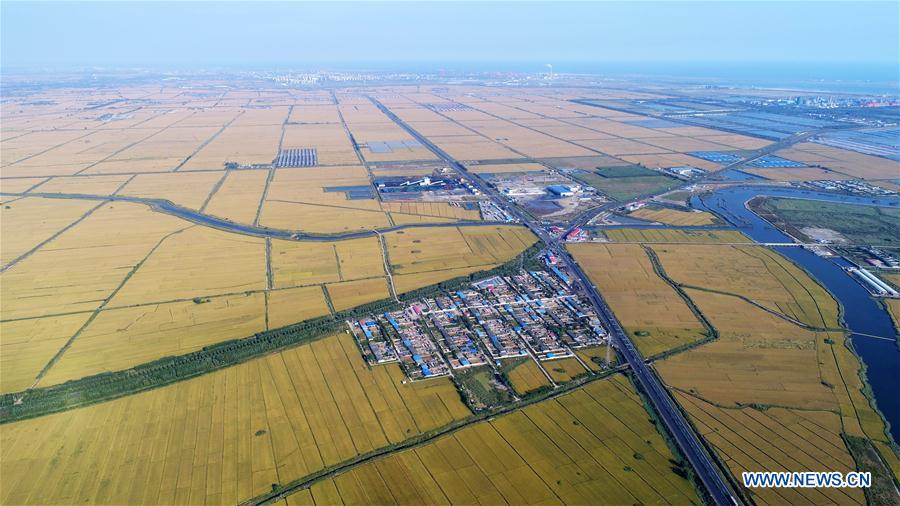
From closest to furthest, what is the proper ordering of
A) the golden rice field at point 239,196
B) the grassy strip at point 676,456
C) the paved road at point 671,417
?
the grassy strip at point 676,456
the paved road at point 671,417
the golden rice field at point 239,196

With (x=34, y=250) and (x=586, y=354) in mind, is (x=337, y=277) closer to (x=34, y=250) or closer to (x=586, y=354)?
(x=586, y=354)

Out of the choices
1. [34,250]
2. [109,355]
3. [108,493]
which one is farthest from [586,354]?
[34,250]

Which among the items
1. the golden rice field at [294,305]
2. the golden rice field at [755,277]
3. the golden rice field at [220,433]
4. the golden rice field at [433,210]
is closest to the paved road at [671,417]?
the golden rice field at [220,433]

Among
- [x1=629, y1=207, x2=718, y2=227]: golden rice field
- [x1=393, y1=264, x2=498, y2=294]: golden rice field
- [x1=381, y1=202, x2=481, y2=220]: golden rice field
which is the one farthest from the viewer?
[x1=381, y1=202, x2=481, y2=220]: golden rice field

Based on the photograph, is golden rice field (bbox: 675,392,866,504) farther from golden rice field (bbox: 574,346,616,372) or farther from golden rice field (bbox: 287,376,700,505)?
golden rice field (bbox: 574,346,616,372)

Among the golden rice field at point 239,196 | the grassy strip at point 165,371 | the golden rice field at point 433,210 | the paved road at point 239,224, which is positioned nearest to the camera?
the grassy strip at point 165,371

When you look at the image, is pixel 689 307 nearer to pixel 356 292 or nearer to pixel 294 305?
pixel 356 292

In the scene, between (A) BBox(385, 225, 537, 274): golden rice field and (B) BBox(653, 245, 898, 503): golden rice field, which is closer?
Answer: (B) BBox(653, 245, 898, 503): golden rice field

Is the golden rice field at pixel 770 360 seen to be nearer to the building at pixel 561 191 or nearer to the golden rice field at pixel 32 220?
the building at pixel 561 191

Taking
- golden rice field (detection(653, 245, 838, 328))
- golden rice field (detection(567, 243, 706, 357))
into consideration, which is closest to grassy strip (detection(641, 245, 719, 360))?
golden rice field (detection(567, 243, 706, 357))
